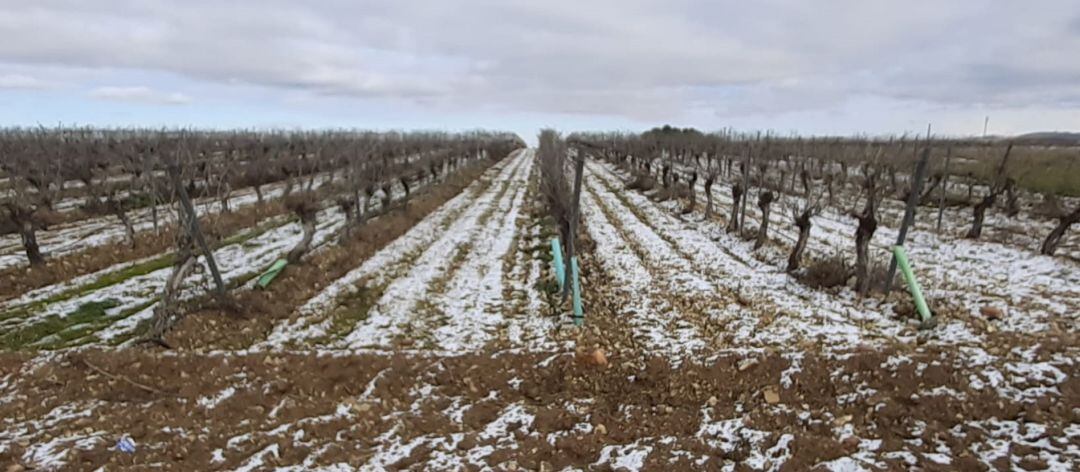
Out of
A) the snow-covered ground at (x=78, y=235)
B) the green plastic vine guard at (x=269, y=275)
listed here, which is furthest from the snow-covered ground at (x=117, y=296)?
the snow-covered ground at (x=78, y=235)

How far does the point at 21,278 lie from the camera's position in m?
11.8

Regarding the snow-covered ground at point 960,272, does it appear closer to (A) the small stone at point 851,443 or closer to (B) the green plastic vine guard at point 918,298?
(B) the green plastic vine guard at point 918,298

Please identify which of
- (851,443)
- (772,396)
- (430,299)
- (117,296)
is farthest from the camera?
(430,299)

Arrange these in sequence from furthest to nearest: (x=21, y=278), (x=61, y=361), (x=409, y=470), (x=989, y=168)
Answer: (x=989, y=168) < (x=21, y=278) < (x=61, y=361) < (x=409, y=470)

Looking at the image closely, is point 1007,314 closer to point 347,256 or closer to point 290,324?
point 290,324

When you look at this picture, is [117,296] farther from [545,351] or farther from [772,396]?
[772,396]

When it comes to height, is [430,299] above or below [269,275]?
below

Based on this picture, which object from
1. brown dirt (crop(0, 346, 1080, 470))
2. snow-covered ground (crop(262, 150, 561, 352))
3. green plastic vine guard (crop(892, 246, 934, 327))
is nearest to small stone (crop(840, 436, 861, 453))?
brown dirt (crop(0, 346, 1080, 470))

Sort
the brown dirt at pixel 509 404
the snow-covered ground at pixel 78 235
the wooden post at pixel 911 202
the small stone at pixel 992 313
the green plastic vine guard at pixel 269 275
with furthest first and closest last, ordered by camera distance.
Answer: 1. the snow-covered ground at pixel 78 235
2. the green plastic vine guard at pixel 269 275
3. the wooden post at pixel 911 202
4. the small stone at pixel 992 313
5. the brown dirt at pixel 509 404

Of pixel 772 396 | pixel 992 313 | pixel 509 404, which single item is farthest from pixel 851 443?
pixel 992 313

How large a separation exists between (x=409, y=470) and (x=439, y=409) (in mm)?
1308

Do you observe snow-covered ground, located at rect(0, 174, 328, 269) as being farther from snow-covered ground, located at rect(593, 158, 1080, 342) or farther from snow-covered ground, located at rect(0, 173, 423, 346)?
snow-covered ground, located at rect(593, 158, 1080, 342)

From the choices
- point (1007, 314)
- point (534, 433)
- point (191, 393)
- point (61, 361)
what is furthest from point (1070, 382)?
point (61, 361)

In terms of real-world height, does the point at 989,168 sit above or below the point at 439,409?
above
